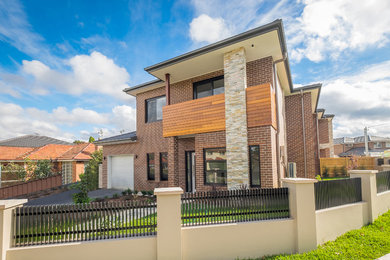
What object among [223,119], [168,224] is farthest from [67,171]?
[168,224]

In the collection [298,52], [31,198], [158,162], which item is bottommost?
[31,198]

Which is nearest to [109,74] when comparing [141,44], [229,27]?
[141,44]

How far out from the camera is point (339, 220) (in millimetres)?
5402

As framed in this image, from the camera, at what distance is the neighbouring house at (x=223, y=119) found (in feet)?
23.5

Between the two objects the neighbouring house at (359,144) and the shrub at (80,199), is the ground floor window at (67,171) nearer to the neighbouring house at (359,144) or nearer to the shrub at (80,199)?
the shrub at (80,199)

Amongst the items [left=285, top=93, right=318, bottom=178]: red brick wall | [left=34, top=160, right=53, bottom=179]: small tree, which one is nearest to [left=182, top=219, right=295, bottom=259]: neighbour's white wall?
[left=285, top=93, right=318, bottom=178]: red brick wall

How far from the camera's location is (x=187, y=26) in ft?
30.1

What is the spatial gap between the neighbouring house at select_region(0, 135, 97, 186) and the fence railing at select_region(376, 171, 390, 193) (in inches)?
875

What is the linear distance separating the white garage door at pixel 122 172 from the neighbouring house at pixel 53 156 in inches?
330

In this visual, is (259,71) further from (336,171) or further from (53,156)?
(53,156)

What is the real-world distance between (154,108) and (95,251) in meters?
9.41

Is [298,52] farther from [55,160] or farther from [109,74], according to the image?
[55,160]

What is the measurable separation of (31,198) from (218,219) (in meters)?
13.5

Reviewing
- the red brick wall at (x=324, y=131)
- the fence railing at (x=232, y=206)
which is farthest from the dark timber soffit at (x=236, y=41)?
the red brick wall at (x=324, y=131)
